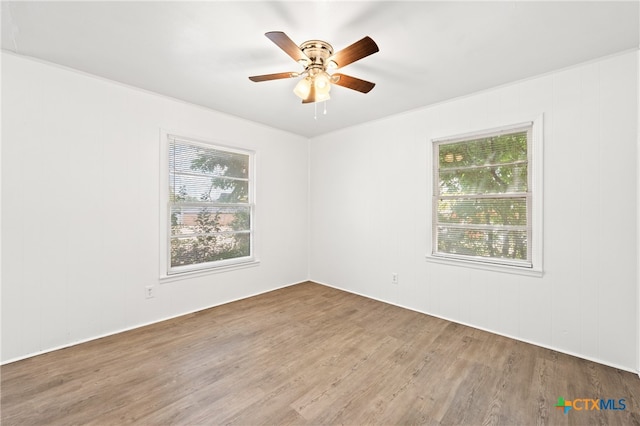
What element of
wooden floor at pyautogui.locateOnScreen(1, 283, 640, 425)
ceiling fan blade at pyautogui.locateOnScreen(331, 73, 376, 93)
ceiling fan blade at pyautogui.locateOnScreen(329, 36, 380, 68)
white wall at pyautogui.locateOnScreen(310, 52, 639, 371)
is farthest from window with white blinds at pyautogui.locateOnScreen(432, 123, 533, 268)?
ceiling fan blade at pyautogui.locateOnScreen(329, 36, 380, 68)

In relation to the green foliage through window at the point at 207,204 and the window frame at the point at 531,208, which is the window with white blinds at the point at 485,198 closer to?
the window frame at the point at 531,208

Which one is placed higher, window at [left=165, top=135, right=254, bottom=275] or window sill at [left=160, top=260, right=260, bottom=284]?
window at [left=165, top=135, right=254, bottom=275]

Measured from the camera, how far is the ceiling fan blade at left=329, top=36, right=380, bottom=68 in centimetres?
175

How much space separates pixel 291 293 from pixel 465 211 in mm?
2735

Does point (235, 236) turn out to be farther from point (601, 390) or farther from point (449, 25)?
point (601, 390)

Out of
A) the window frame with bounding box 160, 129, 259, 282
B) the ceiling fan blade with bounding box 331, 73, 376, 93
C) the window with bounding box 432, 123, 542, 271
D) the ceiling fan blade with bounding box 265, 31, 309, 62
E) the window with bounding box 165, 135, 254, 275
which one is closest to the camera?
the ceiling fan blade with bounding box 265, 31, 309, 62

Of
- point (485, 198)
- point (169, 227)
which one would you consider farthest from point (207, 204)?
point (485, 198)

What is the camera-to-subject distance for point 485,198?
3.09 meters

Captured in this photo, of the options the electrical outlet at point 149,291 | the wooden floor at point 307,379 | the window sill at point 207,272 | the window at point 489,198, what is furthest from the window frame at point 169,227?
the window at point 489,198

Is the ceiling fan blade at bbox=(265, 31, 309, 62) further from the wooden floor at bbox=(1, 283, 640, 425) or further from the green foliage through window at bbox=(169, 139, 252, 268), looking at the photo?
the wooden floor at bbox=(1, 283, 640, 425)

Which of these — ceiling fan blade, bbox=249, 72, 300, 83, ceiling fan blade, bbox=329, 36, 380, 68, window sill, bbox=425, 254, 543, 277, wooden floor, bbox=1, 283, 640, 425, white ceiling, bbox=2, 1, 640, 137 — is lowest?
wooden floor, bbox=1, 283, 640, 425

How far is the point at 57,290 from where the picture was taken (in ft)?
8.43

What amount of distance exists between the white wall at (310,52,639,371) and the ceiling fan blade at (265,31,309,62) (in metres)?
2.12

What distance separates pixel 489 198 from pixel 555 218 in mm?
610
